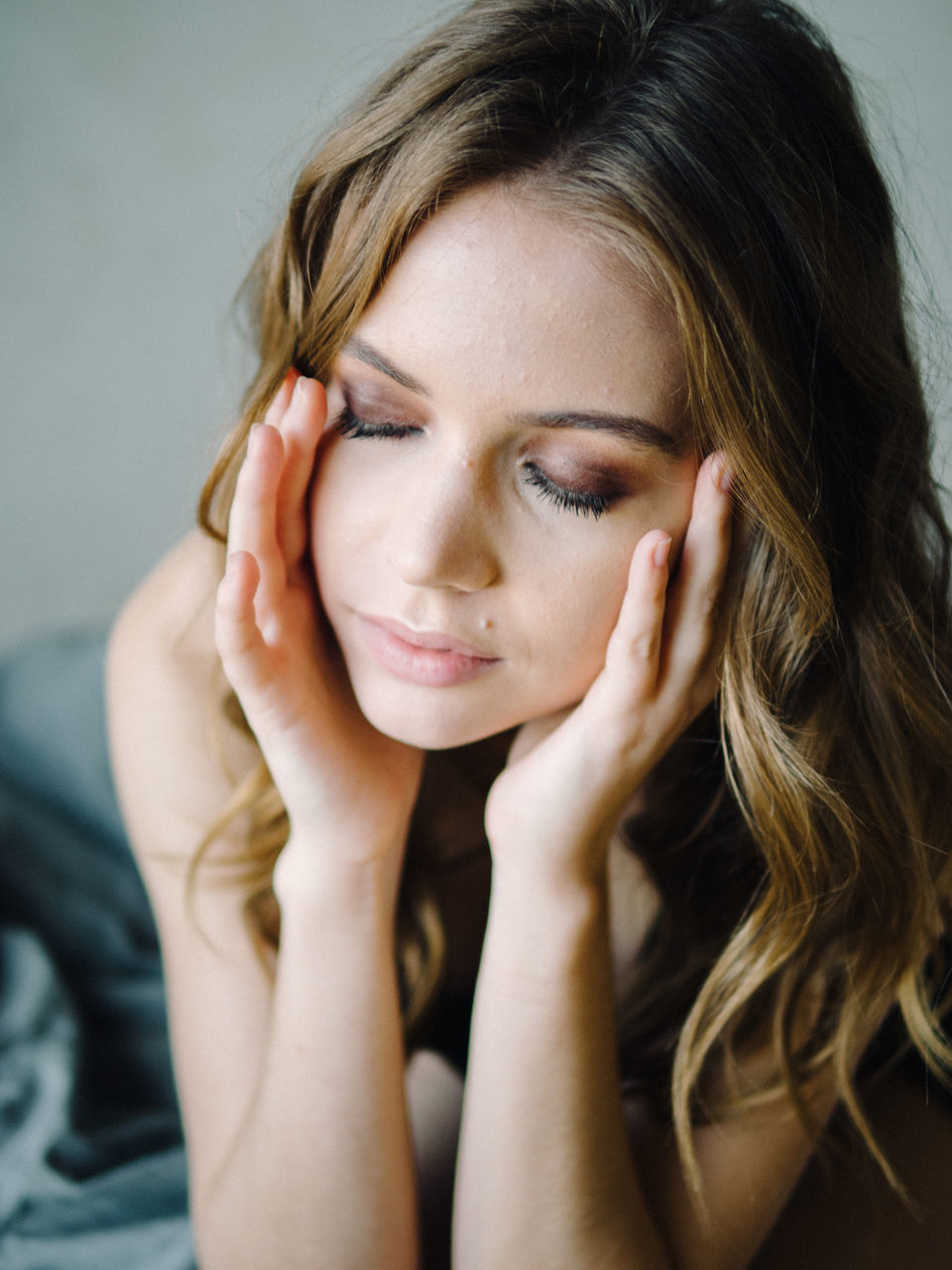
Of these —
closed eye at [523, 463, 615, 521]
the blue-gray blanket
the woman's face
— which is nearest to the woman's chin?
the woman's face

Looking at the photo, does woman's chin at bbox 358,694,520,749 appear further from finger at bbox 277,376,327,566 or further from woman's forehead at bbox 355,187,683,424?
woman's forehead at bbox 355,187,683,424

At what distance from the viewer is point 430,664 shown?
89 centimetres

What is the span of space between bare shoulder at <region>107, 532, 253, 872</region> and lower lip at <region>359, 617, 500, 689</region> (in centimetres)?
35

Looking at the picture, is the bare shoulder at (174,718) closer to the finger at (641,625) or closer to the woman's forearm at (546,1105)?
the woman's forearm at (546,1105)

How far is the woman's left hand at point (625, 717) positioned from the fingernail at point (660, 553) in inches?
0.8

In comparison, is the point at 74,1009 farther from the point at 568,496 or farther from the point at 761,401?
the point at 761,401

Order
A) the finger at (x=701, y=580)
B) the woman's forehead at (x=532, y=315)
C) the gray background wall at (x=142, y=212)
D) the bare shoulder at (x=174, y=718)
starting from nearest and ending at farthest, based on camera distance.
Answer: the woman's forehead at (x=532, y=315) → the finger at (x=701, y=580) → the bare shoulder at (x=174, y=718) → the gray background wall at (x=142, y=212)

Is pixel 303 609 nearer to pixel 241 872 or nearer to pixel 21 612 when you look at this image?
pixel 241 872

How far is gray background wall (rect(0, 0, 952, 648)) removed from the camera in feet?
5.61

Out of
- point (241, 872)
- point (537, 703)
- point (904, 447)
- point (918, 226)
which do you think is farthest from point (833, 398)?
point (918, 226)

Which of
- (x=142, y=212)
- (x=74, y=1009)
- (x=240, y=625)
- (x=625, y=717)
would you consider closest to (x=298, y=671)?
(x=240, y=625)

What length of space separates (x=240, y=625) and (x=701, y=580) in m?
0.43

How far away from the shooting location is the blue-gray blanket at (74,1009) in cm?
104

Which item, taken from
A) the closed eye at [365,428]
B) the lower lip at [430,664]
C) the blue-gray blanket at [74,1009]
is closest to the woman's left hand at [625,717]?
the lower lip at [430,664]
